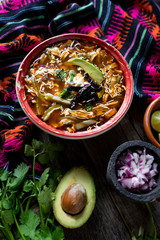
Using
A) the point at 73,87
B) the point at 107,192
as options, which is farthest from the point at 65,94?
the point at 107,192

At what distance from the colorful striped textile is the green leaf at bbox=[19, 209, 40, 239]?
18.1 inches

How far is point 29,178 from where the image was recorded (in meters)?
2.12

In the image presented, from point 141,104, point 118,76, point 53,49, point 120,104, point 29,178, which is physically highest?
point 53,49

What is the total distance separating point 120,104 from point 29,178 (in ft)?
2.77

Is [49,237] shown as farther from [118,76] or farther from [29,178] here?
[118,76]

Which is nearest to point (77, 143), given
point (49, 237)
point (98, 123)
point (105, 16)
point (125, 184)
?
point (98, 123)

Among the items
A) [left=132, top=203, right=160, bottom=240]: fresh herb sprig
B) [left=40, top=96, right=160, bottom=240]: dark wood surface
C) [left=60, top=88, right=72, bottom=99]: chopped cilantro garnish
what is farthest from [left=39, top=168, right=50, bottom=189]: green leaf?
[left=132, top=203, right=160, bottom=240]: fresh herb sprig

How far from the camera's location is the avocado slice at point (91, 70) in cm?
201

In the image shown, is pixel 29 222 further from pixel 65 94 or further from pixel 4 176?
pixel 65 94

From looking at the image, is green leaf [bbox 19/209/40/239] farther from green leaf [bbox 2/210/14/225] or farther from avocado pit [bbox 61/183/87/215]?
avocado pit [bbox 61/183/87/215]

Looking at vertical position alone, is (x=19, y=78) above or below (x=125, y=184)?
above

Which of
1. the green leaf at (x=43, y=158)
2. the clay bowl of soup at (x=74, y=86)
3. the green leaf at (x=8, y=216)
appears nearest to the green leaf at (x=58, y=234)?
the green leaf at (x=8, y=216)

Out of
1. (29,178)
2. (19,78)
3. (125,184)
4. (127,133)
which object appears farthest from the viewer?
(127,133)

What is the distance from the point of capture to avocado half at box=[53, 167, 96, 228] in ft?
6.31
